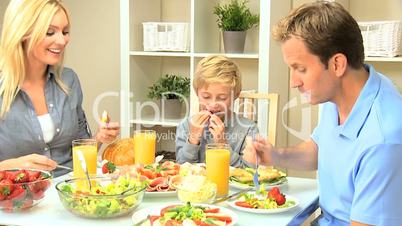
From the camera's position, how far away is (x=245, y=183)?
6.00ft

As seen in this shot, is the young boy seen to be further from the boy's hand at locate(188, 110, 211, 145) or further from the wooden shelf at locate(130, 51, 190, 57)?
the wooden shelf at locate(130, 51, 190, 57)

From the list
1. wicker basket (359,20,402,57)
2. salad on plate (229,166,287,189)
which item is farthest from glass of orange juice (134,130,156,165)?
wicker basket (359,20,402,57)

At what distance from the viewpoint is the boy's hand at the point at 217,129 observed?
2217 mm

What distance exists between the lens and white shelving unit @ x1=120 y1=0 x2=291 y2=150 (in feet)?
9.44

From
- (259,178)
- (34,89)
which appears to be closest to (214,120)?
(259,178)

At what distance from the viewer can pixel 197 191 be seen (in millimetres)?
1626

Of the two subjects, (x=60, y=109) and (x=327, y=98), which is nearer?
(x=327, y=98)

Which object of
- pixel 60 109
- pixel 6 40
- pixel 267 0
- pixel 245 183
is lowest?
pixel 245 183

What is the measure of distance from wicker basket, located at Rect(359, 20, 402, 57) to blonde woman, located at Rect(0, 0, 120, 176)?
1361 mm

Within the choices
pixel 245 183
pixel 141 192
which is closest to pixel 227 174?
pixel 245 183

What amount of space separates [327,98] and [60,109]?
132 cm

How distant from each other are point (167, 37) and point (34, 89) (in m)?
1.00

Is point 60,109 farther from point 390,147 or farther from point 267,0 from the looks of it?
point 390,147

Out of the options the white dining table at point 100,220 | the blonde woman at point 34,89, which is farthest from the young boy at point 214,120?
the white dining table at point 100,220
